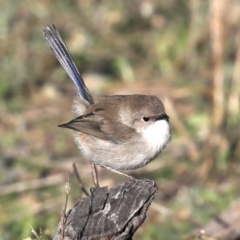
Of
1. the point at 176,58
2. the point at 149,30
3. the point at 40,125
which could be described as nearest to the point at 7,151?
the point at 40,125

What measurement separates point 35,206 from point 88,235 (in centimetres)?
372

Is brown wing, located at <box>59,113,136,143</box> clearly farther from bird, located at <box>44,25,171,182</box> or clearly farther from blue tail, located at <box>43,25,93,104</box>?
blue tail, located at <box>43,25,93,104</box>

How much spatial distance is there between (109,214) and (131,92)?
18.2ft

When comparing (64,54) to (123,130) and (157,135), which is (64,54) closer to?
(123,130)

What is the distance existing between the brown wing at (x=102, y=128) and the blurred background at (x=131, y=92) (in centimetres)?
163

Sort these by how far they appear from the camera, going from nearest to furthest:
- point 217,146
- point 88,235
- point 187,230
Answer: point 88,235 < point 187,230 < point 217,146

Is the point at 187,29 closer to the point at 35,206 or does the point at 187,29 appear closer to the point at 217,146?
the point at 217,146

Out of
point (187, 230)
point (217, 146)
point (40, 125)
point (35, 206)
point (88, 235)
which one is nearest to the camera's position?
point (88, 235)

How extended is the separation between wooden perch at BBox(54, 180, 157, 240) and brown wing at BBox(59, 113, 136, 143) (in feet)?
3.77

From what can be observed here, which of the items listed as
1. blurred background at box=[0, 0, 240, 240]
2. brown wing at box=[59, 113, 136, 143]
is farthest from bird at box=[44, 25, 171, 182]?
blurred background at box=[0, 0, 240, 240]

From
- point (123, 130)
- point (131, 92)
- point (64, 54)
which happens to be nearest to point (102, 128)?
point (123, 130)

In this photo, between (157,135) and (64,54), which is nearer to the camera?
(157,135)

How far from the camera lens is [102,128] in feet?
16.9

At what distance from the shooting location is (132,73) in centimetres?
962
